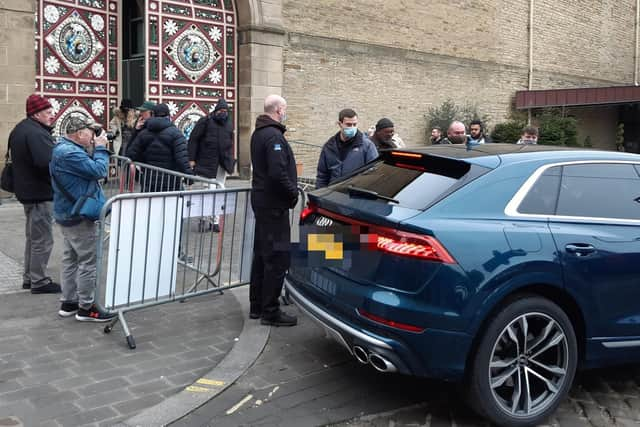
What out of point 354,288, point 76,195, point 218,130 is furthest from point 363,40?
point 354,288

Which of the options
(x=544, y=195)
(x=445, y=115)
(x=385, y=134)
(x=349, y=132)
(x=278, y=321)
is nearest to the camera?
(x=544, y=195)

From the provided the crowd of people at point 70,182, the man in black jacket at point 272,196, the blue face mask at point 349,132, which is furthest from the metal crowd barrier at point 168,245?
the blue face mask at point 349,132

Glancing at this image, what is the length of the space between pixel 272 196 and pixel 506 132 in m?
20.8

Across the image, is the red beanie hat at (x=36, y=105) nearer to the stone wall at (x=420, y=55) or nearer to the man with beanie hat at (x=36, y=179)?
the man with beanie hat at (x=36, y=179)

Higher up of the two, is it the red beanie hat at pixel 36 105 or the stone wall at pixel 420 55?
the stone wall at pixel 420 55

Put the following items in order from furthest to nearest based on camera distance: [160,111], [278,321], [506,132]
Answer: [506,132], [160,111], [278,321]

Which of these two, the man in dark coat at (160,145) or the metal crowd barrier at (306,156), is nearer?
the man in dark coat at (160,145)

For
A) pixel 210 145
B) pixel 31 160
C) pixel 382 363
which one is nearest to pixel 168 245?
pixel 31 160

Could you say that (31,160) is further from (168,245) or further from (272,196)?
(272,196)

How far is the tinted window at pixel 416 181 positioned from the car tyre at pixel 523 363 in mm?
811

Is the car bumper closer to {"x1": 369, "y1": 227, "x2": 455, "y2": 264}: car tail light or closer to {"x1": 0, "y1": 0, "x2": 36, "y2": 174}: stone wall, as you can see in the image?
{"x1": 369, "y1": 227, "x2": 455, "y2": 264}: car tail light

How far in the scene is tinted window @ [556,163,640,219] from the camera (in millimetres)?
4242

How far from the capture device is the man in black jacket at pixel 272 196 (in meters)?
5.29

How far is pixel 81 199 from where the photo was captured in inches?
212
